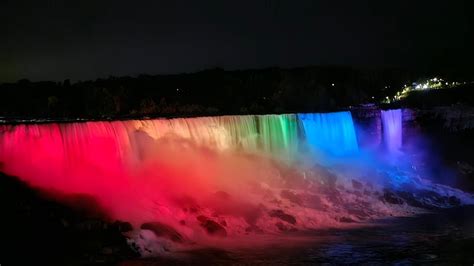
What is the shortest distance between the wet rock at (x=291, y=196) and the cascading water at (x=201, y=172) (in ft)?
0.14

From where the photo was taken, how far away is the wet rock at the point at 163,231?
16703 mm

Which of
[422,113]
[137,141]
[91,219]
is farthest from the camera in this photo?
[422,113]

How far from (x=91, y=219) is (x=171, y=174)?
7.36 metres

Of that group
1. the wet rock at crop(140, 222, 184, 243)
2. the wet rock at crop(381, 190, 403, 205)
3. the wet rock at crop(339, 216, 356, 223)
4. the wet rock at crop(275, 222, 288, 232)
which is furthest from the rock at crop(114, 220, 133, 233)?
the wet rock at crop(381, 190, 403, 205)

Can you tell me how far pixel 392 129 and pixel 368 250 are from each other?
63.7 ft

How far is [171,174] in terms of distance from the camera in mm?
23375

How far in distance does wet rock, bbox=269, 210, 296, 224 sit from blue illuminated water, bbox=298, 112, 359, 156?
9.48m

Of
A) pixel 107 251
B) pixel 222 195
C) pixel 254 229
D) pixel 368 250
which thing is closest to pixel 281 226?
pixel 254 229

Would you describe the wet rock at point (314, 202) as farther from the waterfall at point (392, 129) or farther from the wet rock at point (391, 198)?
the waterfall at point (392, 129)

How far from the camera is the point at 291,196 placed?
23.8 metres

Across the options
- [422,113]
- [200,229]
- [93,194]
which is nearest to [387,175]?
[422,113]

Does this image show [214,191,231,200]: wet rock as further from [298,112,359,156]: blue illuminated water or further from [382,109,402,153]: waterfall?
[382,109,402,153]: waterfall

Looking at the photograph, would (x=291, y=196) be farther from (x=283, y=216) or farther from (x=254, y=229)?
(x=254, y=229)

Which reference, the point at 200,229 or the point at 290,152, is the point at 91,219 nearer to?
the point at 200,229
